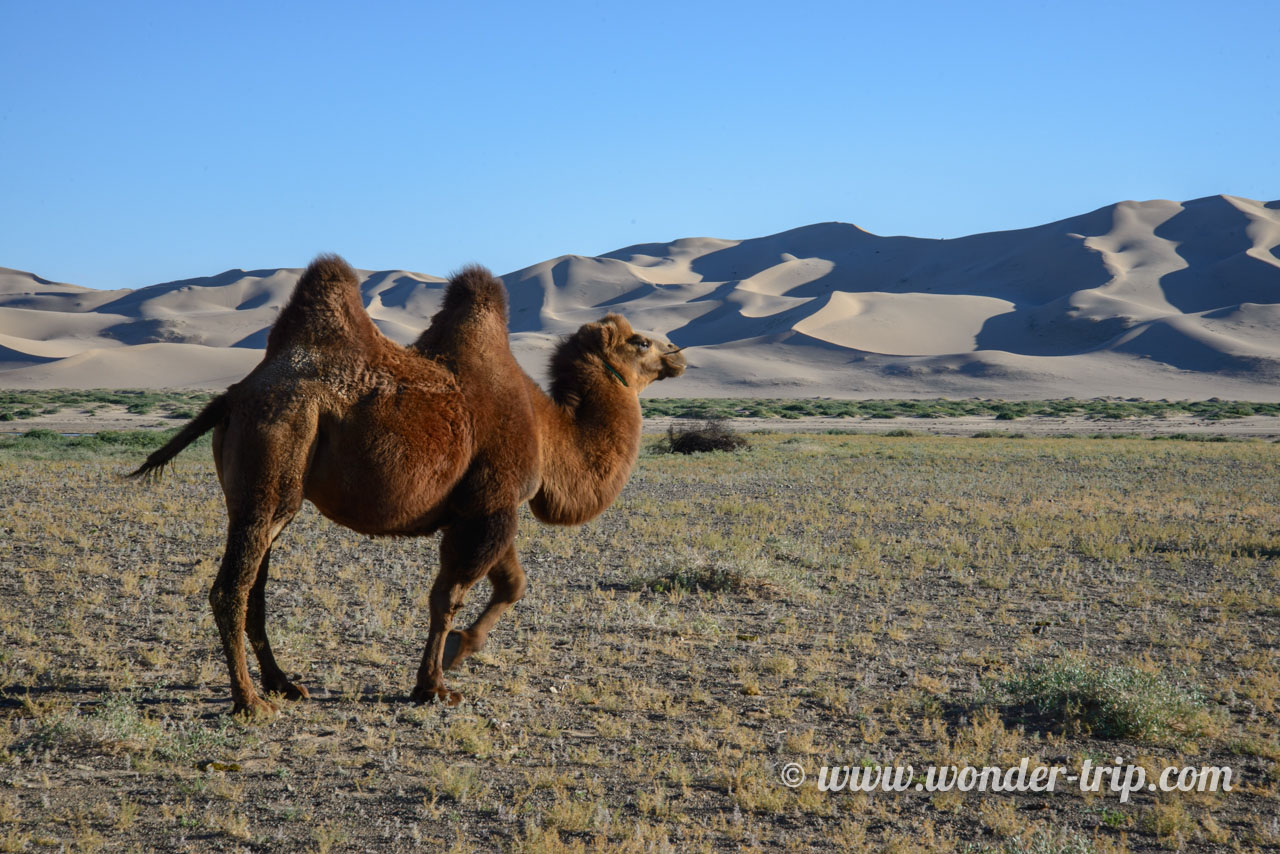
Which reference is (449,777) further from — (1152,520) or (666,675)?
(1152,520)

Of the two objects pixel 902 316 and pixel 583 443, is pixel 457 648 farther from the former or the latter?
pixel 902 316

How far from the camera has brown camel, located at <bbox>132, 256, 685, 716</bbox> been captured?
5.60 metres

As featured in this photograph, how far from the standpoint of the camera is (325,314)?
6.08 metres

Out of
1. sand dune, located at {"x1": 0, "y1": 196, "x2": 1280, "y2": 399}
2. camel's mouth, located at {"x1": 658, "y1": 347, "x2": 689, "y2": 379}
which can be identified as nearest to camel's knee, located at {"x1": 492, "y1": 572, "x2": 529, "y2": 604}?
camel's mouth, located at {"x1": 658, "y1": 347, "x2": 689, "y2": 379}

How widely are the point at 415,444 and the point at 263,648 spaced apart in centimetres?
161

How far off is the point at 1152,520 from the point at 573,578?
9638 mm

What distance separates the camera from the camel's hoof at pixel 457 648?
6.48 metres

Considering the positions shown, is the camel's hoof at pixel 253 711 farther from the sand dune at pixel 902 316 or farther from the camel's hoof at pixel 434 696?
the sand dune at pixel 902 316

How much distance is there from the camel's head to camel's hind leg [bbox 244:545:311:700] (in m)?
2.51

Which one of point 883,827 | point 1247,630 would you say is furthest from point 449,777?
point 1247,630

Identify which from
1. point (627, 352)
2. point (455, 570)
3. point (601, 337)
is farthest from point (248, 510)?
point (627, 352)

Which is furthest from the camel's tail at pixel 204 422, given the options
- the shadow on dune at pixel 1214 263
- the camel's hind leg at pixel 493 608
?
the shadow on dune at pixel 1214 263

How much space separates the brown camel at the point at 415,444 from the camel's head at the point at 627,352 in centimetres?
2

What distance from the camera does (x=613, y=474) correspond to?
6754 millimetres
